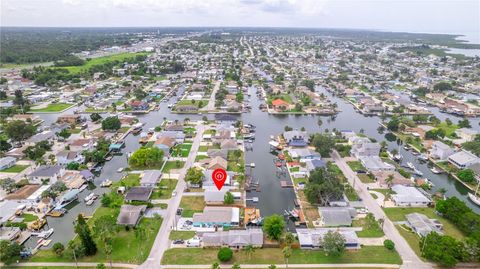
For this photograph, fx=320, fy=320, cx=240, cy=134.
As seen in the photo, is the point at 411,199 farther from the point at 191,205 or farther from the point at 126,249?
the point at 126,249

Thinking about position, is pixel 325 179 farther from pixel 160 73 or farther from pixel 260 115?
pixel 160 73

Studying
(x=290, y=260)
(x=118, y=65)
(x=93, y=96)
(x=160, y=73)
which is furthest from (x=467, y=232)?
(x=118, y=65)

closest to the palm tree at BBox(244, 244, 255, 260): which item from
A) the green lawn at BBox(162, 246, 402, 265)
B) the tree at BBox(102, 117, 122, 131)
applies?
the green lawn at BBox(162, 246, 402, 265)

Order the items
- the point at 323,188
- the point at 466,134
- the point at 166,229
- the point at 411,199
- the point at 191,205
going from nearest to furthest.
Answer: the point at 166,229
the point at 323,188
the point at 191,205
the point at 411,199
the point at 466,134

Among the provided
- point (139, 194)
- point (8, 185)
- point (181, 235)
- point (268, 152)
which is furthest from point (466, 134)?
point (8, 185)

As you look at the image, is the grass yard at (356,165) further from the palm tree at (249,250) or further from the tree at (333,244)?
the palm tree at (249,250)

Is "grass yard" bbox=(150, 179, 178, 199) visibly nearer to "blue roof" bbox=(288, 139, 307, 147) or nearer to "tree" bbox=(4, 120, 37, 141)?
"blue roof" bbox=(288, 139, 307, 147)

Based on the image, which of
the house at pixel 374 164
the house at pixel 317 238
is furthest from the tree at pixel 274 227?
the house at pixel 374 164
